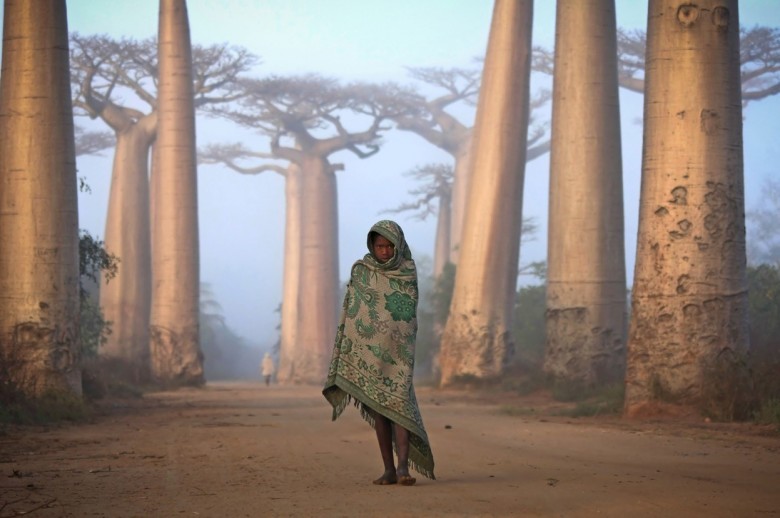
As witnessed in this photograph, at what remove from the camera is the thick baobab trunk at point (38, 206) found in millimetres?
13102

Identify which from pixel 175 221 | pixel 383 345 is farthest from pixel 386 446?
pixel 175 221

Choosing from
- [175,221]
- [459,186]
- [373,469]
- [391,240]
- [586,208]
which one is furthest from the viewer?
[459,186]

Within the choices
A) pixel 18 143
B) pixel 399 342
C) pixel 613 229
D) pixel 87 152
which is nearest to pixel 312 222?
pixel 87 152

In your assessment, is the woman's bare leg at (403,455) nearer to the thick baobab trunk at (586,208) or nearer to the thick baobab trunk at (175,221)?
the thick baobab trunk at (586,208)

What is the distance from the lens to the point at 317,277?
1601 inches

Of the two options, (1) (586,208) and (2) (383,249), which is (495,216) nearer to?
(1) (586,208)

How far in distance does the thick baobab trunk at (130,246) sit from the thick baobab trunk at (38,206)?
15497mm

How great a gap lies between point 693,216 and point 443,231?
35.7 metres

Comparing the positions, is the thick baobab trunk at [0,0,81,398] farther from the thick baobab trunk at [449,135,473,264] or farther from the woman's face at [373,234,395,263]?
the thick baobab trunk at [449,135,473,264]

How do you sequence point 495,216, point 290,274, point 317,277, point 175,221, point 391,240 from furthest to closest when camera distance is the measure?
point 290,274 < point 317,277 < point 175,221 < point 495,216 < point 391,240

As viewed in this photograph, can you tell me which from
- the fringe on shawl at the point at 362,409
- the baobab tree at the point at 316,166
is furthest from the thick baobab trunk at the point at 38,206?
the baobab tree at the point at 316,166

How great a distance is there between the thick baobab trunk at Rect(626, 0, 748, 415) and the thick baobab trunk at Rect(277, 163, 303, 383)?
31616 mm

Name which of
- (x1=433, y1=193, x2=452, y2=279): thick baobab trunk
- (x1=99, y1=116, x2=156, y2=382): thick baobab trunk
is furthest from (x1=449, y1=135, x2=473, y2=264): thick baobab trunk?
(x1=99, y1=116, x2=156, y2=382): thick baobab trunk

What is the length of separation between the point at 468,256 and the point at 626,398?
10.1m
